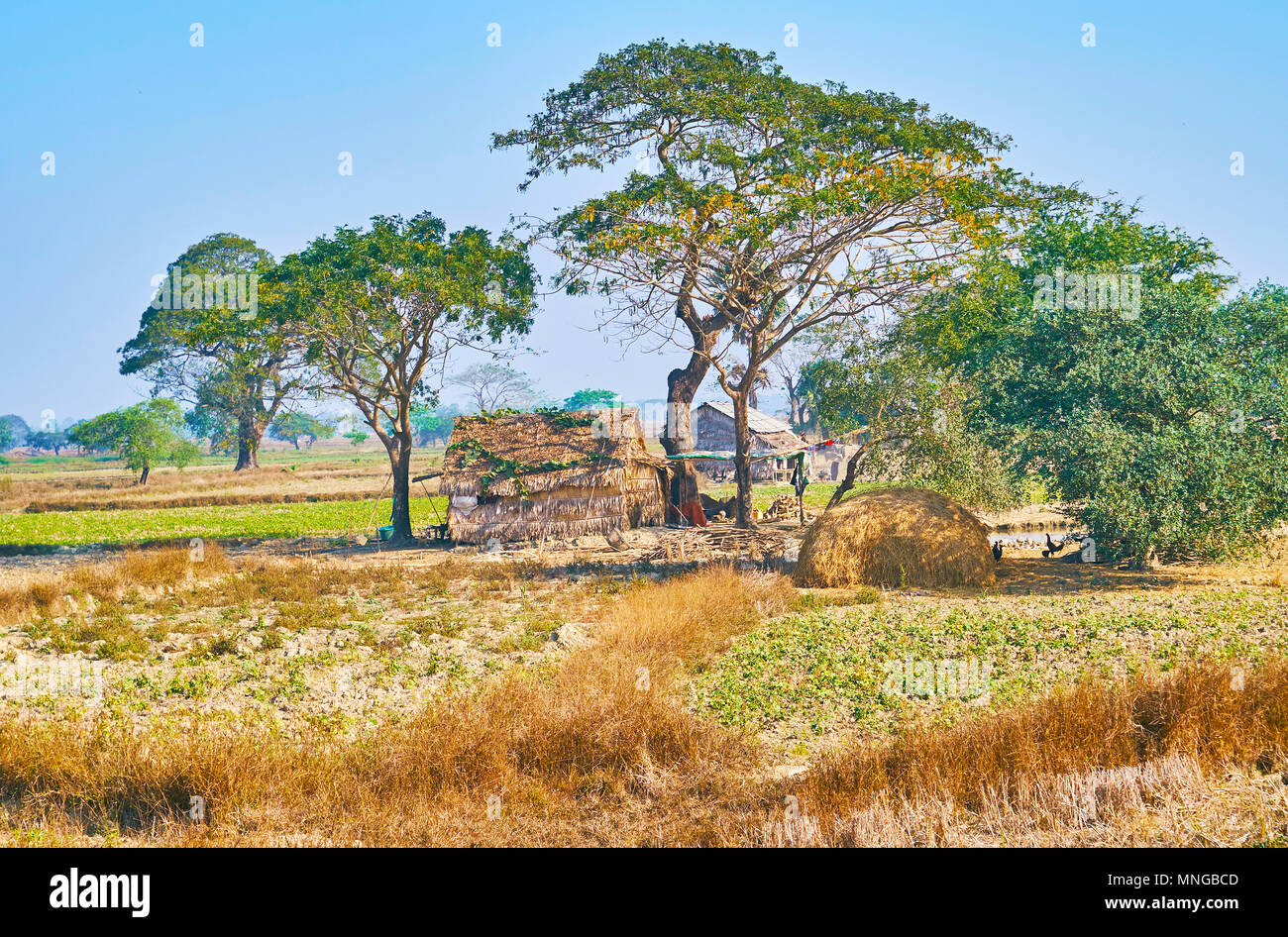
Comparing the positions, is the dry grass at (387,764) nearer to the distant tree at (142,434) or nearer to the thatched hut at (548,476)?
the thatched hut at (548,476)

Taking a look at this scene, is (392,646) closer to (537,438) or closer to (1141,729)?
(1141,729)

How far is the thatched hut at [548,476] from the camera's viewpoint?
2491 cm

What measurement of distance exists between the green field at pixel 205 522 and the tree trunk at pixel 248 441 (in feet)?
77.2

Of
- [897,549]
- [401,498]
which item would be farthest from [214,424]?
[897,549]

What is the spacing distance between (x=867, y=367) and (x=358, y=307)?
13.1m

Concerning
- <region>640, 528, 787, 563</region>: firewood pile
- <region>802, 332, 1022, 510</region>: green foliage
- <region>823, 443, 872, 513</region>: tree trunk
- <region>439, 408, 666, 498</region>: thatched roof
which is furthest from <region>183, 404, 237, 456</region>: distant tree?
<region>802, 332, 1022, 510</region>: green foliage

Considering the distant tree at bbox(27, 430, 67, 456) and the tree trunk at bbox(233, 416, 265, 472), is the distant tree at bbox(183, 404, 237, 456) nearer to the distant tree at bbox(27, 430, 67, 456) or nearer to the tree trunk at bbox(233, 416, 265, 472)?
the tree trunk at bbox(233, 416, 265, 472)

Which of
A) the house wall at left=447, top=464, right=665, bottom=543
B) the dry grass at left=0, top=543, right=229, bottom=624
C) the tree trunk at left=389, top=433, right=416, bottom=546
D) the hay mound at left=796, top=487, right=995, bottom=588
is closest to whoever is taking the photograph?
the dry grass at left=0, top=543, right=229, bottom=624

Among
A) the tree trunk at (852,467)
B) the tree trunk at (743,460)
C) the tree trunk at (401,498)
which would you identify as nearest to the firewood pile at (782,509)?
the tree trunk at (743,460)

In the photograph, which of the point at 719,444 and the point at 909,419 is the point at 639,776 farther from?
the point at 719,444

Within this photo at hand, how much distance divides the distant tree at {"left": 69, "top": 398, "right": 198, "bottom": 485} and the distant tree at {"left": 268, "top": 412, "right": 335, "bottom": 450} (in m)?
6.39

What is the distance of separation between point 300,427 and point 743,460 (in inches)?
3247

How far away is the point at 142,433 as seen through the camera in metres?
53.6

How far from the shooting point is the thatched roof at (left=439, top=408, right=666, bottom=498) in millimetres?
25141
